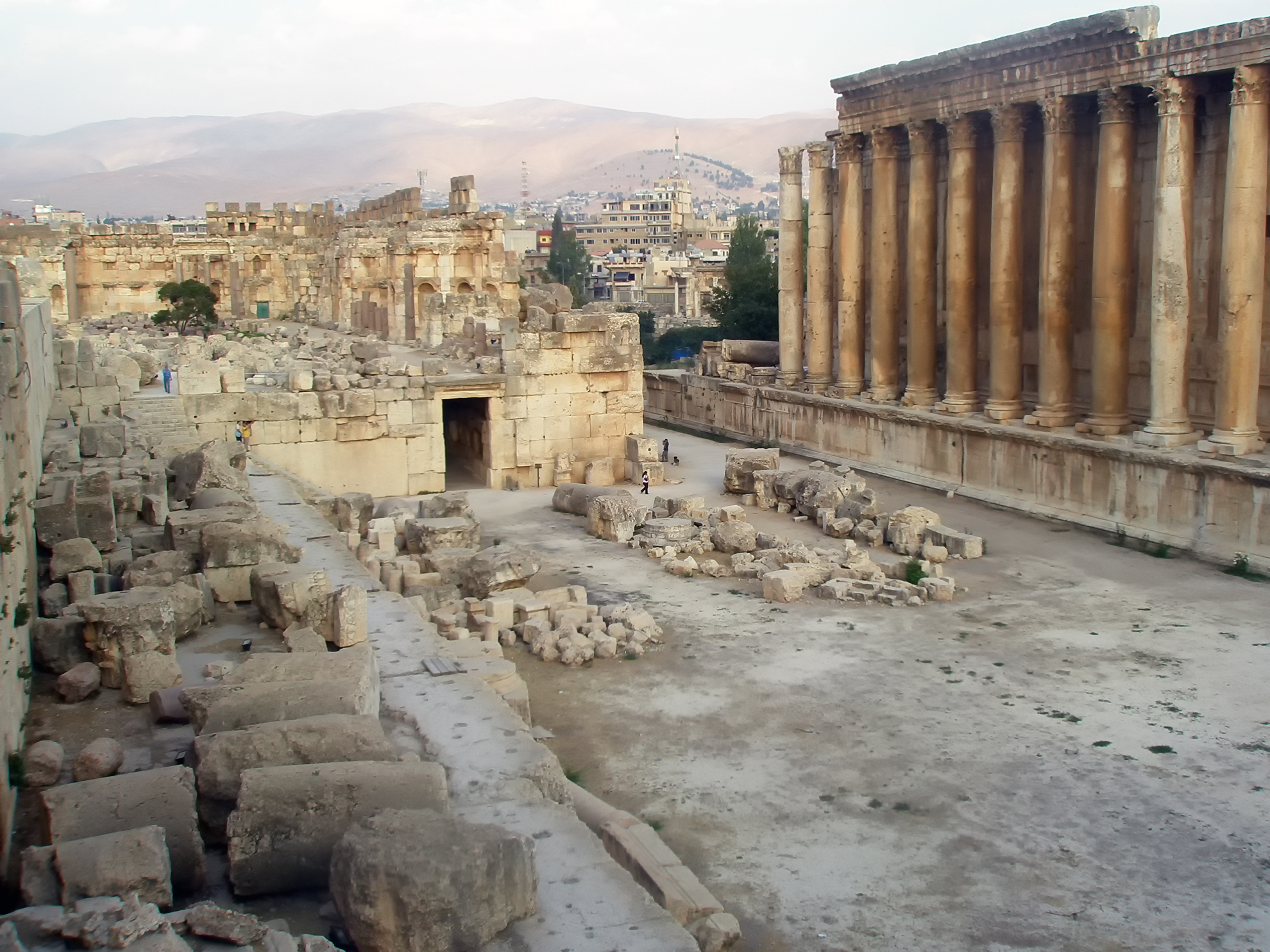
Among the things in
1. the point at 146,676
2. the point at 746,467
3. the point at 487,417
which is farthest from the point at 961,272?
the point at 146,676

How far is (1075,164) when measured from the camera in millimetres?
20219

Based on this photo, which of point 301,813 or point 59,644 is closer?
point 301,813

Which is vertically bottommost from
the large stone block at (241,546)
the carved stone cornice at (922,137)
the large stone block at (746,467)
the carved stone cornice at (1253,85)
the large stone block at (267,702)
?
the large stone block at (746,467)

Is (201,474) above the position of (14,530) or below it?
below

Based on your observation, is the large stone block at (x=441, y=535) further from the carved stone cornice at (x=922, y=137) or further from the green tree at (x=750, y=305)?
the green tree at (x=750, y=305)

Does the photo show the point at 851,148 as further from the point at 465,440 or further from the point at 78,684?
the point at 78,684

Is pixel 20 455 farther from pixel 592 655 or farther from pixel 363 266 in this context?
pixel 363 266

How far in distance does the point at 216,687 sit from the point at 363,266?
34837 mm

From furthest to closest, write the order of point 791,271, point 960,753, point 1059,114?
1. point 791,271
2. point 1059,114
3. point 960,753

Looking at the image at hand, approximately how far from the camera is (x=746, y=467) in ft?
67.8

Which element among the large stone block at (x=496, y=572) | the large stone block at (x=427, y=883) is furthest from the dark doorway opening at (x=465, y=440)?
the large stone block at (x=427, y=883)

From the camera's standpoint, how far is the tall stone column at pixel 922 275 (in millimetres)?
22969

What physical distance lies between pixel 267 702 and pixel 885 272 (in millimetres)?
19372

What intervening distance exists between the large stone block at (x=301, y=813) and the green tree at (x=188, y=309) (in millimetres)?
37824
